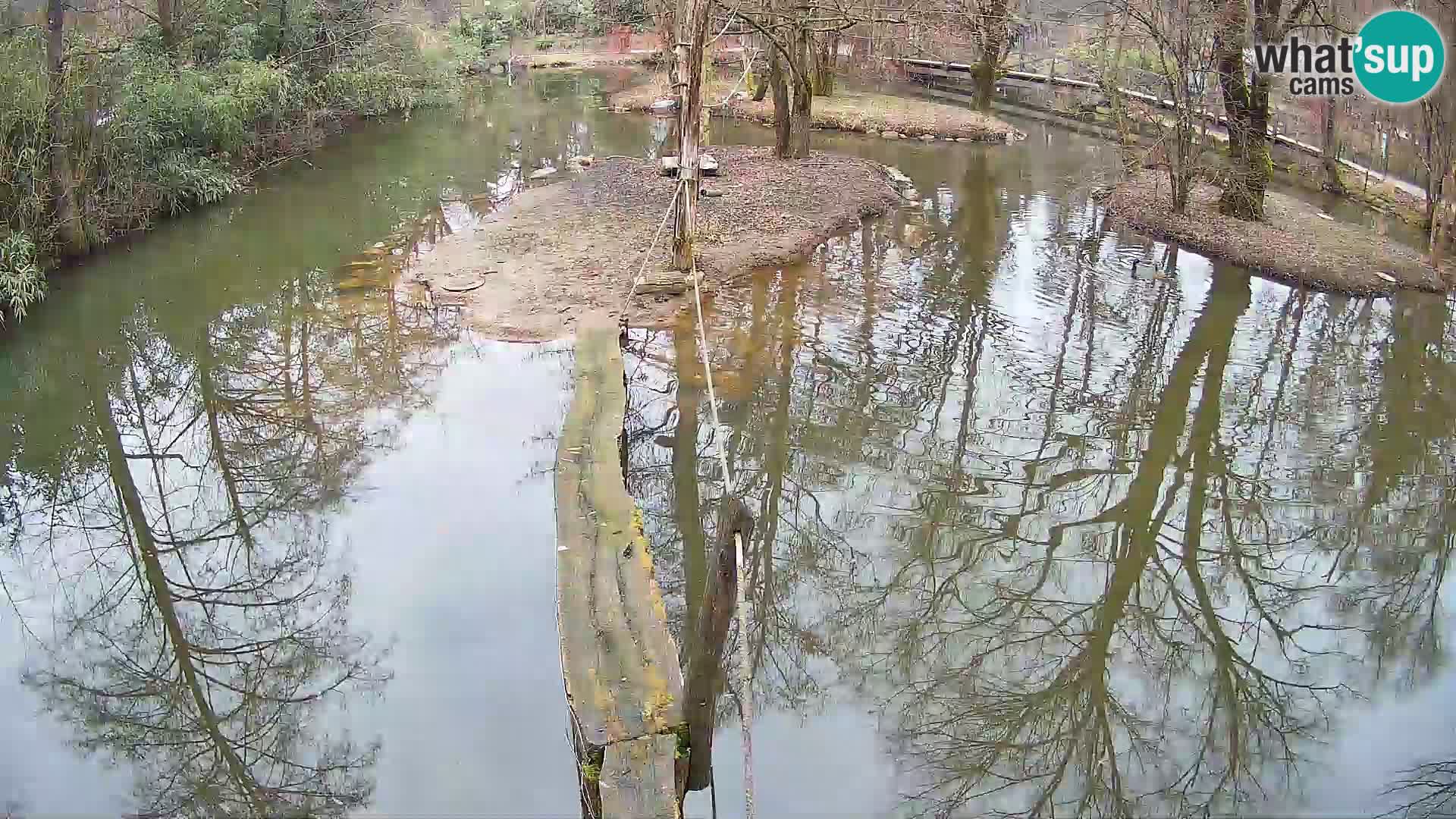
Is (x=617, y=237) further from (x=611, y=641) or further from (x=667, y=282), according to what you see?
(x=611, y=641)

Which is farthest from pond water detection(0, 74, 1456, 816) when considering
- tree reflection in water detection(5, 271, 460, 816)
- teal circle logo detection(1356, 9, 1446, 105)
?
teal circle logo detection(1356, 9, 1446, 105)

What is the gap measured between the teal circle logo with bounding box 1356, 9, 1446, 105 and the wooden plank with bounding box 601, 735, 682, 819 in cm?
1148

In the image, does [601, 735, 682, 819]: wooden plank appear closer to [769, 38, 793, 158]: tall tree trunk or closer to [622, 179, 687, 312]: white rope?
[622, 179, 687, 312]: white rope

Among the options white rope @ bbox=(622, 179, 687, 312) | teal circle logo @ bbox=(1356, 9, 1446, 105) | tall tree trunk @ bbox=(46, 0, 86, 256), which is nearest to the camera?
white rope @ bbox=(622, 179, 687, 312)

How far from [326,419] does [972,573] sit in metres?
5.02

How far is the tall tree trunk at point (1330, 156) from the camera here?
14.4 metres

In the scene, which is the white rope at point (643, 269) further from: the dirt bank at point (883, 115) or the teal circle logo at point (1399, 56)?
the dirt bank at point (883, 115)

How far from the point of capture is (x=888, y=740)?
16.6 ft

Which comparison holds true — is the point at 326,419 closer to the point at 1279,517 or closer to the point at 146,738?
the point at 146,738

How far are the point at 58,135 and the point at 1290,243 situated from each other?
13052 mm

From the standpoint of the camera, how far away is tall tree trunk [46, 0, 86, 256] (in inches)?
415

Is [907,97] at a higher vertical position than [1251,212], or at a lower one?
higher

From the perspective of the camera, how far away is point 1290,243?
11945 millimetres

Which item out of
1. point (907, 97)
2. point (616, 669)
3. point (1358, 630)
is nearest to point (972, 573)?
point (1358, 630)
